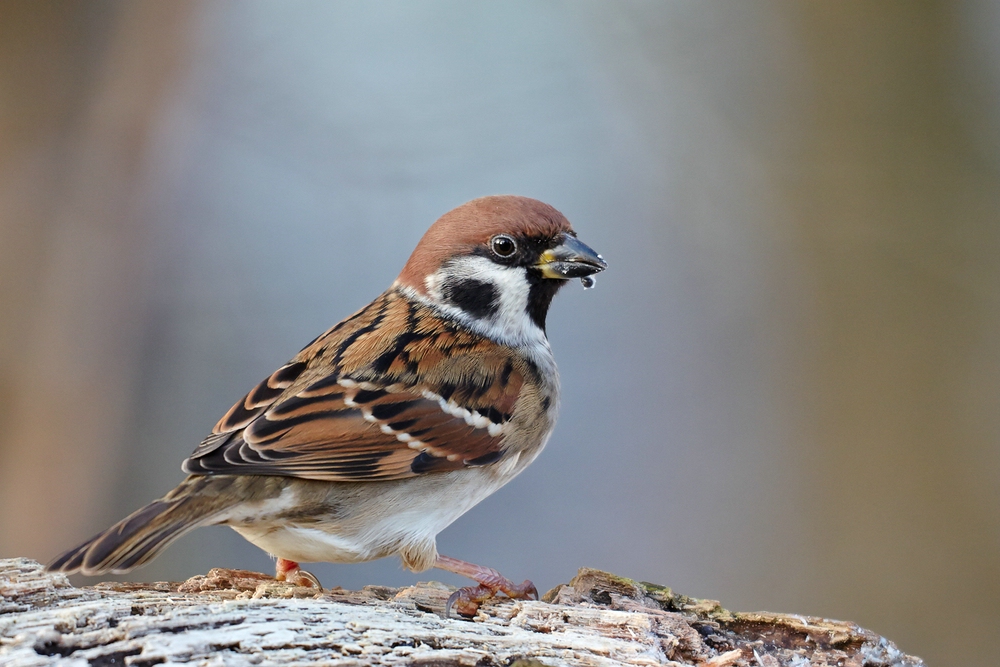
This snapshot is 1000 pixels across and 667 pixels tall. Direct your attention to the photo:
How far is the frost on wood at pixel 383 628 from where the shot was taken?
6.26ft

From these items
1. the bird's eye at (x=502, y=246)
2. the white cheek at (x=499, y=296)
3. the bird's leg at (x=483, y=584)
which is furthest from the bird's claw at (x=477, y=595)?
the bird's eye at (x=502, y=246)

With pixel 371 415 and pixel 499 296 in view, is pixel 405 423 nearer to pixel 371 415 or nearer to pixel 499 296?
pixel 371 415

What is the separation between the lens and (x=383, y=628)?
7.16 ft

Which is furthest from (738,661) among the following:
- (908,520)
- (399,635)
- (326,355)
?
(908,520)

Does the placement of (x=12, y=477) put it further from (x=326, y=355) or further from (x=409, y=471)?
(x=409, y=471)

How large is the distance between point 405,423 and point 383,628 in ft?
2.57

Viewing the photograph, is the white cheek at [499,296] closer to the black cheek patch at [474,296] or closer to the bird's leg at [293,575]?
the black cheek patch at [474,296]

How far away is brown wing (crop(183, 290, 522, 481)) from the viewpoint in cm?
259

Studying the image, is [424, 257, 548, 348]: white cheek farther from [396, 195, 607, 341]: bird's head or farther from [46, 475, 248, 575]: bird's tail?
[46, 475, 248, 575]: bird's tail

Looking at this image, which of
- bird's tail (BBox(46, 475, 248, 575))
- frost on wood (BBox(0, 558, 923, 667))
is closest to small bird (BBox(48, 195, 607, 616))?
bird's tail (BBox(46, 475, 248, 575))

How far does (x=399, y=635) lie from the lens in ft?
7.04

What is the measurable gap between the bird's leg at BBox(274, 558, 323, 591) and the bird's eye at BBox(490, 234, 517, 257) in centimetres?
132

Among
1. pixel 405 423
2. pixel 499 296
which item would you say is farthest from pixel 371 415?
pixel 499 296

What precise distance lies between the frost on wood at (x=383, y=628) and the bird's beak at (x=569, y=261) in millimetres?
1072
